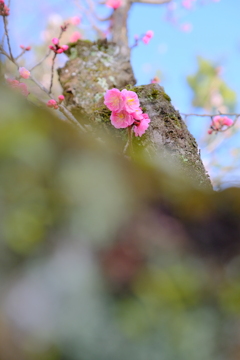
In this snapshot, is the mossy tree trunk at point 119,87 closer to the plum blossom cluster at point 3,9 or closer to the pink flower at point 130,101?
the pink flower at point 130,101

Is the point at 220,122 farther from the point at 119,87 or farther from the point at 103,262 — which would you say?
the point at 103,262

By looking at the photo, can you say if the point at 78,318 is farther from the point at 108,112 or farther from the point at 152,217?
the point at 108,112

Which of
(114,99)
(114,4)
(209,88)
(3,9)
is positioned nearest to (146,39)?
(114,4)

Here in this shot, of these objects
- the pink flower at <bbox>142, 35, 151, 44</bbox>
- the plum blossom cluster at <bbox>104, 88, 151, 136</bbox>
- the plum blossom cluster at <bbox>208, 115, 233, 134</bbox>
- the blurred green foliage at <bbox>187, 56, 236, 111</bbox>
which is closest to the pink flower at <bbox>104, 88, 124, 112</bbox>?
the plum blossom cluster at <bbox>104, 88, 151, 136</bbox>

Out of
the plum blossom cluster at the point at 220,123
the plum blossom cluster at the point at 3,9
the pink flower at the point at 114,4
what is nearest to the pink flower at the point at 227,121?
the plum blossom cluster at the point at 220,123

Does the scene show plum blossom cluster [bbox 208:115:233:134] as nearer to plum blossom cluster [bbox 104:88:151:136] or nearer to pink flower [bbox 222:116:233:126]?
pink flower [bbox 222:116:233:126]
